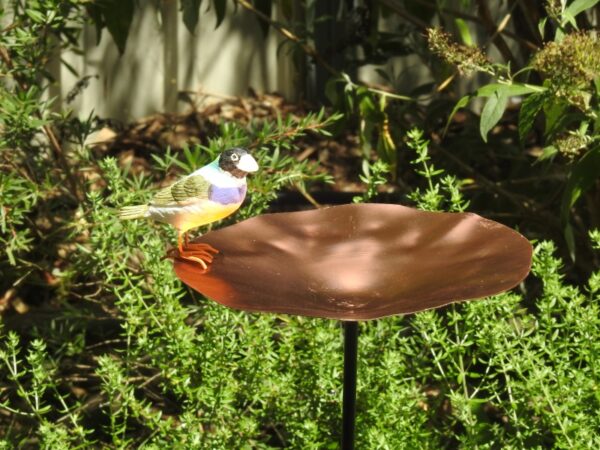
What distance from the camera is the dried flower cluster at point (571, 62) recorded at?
99.4 inches

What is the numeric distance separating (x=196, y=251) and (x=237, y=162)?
23cm

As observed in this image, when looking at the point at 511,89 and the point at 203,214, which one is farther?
the point at 511,89

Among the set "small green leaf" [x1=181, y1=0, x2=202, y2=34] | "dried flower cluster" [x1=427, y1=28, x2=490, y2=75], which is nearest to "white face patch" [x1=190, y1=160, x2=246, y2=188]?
"dried flower cluster" [x1=427, y1=28, x2=490, y2=75]

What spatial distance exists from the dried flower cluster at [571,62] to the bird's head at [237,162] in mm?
755

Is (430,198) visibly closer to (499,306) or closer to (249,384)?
(499,306)

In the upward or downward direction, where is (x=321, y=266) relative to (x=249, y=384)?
upward

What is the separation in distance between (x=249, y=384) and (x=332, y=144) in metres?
2.49

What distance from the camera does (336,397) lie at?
277 centimetres

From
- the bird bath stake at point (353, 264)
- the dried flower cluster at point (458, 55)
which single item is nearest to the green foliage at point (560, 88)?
the dried flower cluster at point (458, 55)

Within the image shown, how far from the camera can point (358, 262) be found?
2.48m

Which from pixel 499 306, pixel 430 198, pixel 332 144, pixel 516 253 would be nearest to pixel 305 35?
pixel 332 144

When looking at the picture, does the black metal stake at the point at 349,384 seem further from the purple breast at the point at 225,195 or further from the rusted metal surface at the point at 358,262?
the purple breast at the point at 225,195

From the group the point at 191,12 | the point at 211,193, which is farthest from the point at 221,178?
the point at 191,12

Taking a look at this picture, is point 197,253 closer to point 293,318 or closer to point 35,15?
point 293,318
